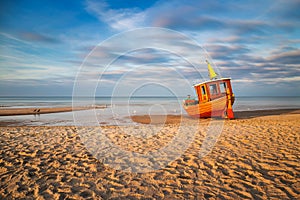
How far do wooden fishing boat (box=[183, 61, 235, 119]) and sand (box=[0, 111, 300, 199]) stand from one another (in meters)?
7.74

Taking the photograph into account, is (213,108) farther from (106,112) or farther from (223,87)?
(106,112)

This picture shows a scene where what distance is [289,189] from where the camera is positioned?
12.0 feet

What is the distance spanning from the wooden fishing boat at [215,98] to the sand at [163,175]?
7.74 metres

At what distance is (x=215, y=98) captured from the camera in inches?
587

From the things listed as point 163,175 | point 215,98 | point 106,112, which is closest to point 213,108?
point 215,98

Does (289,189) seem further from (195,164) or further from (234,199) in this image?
(195,164)

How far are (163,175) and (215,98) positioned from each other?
11795 millimetres

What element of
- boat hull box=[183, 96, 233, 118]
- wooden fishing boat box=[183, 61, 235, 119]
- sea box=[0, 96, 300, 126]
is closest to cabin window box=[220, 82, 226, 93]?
wooden fishing boat box=[183, 61, 235, 119]

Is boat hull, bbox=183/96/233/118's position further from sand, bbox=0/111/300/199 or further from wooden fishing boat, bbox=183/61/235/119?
sand, bbox=0/111/300/199

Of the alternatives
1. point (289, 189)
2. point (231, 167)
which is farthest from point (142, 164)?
point (289, 189)

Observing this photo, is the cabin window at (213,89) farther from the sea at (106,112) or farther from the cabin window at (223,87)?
the sea at (106,112)

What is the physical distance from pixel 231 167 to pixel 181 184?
1602 mm

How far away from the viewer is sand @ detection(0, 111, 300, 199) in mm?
3609

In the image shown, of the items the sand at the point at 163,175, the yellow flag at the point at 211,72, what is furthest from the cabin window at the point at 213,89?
the sand at the point at 163,175
